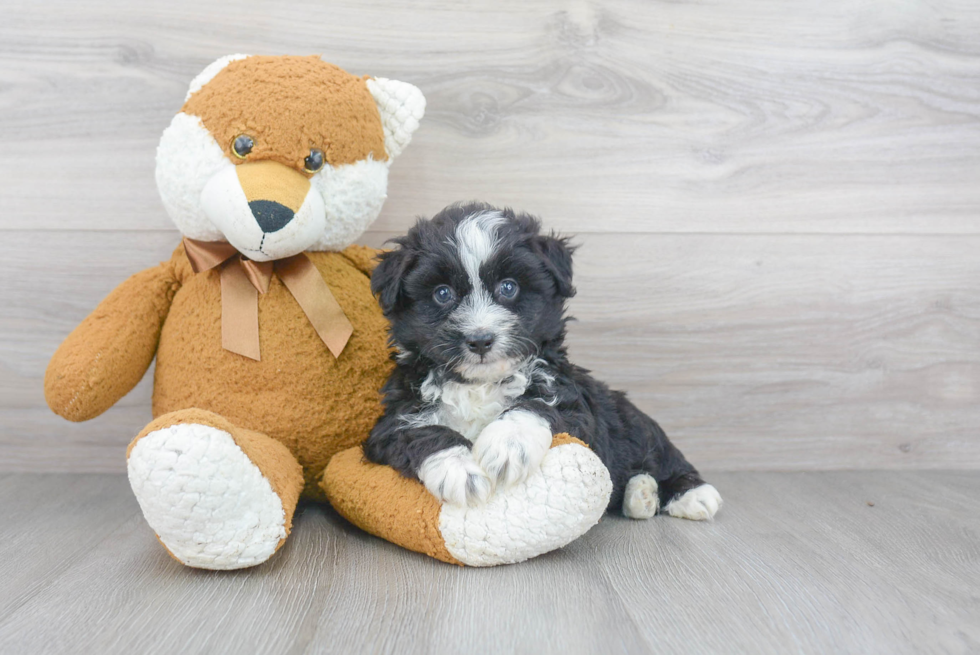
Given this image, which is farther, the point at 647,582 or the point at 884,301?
the point at 884,301

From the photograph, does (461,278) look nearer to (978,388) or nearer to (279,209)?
(279,209)

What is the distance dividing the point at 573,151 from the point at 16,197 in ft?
5.04

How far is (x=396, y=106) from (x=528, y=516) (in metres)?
0.96

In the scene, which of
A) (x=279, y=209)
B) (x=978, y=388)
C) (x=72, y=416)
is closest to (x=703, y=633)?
(x=279, y=209)

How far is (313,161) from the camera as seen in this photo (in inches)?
61.2

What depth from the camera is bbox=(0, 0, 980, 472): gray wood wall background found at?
202 cm

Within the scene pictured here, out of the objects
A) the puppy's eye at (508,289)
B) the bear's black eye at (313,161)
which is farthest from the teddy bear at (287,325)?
the puppy's eye at (508,289)

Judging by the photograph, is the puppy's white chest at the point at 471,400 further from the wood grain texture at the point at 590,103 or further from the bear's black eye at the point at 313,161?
the wood grain texture at the point at 590,103

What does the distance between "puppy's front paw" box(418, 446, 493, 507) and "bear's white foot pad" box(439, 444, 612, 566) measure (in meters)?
0.03

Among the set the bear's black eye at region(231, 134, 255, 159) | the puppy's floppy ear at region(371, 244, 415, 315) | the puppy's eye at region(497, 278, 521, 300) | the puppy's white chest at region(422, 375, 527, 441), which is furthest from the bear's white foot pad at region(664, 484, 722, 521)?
the bear's black eye at region(231, 134, 255, 159)

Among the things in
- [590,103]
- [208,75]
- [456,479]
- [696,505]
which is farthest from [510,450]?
[590,103]

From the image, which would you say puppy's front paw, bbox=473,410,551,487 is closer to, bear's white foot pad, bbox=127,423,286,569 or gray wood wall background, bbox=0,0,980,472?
bear's white foot pad, bbox=127,423,286,569

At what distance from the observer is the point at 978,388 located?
2.22 m

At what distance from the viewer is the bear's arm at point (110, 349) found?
1.57m
